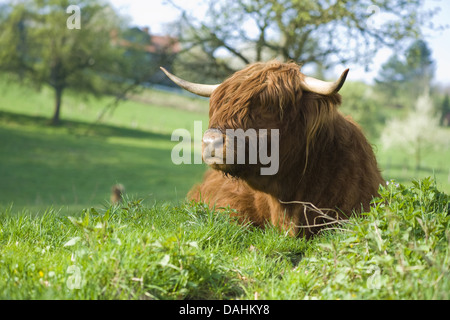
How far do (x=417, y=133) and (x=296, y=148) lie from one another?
33.1 metres

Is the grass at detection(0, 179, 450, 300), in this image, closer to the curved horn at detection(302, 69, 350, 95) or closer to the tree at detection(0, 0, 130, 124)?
the curved horn at detection(302, 69, 350, 95)

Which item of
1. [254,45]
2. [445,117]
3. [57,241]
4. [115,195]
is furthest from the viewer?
[445,117]

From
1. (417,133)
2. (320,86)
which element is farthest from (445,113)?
(320,86)

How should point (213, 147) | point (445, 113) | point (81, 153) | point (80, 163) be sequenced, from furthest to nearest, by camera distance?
1. point (445, 113)
2. point (81, 153)
3. point (80, 163)
4. point (213, 147)

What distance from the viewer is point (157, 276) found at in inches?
100

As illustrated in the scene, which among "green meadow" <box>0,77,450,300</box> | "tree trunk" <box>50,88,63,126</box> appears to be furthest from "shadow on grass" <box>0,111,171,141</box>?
"green meadow" <box>0,77,450,300</box>

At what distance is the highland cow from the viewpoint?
11.7 ft

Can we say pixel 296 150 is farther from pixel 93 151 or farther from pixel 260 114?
pixel 93 151

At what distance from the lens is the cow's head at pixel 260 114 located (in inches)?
134

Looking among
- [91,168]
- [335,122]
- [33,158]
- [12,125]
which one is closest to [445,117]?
[91,168]

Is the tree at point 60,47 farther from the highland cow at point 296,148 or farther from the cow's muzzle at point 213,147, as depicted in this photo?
the cow's muzzle at point 213,147

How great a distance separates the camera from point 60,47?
34.5 metres

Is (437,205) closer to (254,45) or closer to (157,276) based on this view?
(157,276)
